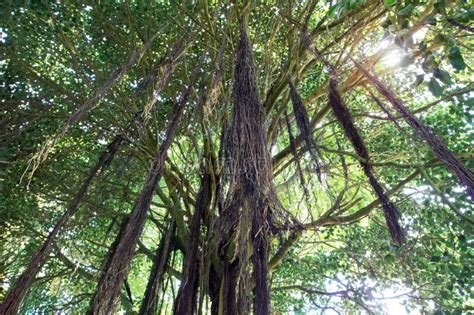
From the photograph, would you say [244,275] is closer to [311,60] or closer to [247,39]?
[247,39]

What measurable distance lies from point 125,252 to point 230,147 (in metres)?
0.62

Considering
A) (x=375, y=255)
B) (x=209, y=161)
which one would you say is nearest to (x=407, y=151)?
(x=375, y=255)

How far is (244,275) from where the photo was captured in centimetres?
149

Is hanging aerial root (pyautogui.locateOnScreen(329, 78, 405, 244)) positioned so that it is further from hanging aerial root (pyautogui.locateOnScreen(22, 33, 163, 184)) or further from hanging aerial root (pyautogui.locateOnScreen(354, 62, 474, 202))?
hanging aerial root (pyautogui.locateOnScreen(22, 33, 163, 184))

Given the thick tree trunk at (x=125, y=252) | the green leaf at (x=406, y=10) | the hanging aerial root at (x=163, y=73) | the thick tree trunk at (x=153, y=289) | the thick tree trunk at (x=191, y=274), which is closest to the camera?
the green leaf at (x=406, y=10)

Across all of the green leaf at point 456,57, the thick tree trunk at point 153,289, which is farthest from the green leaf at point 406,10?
the thick tree trunk at point 153,289

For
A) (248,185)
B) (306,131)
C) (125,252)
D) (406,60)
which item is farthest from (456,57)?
(125,252)

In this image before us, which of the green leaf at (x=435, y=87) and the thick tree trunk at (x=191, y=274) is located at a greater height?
the green leaf at (x=435, y=87)

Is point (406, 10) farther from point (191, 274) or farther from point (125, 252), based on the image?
point (191, 274)

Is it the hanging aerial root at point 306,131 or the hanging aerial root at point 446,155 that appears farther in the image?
the hanging aerial root at point 306,131

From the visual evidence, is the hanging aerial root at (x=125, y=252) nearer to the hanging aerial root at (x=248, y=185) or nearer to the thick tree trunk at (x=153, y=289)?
the hanging aerial root at (x=248, y=185)

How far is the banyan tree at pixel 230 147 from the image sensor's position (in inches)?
63.3

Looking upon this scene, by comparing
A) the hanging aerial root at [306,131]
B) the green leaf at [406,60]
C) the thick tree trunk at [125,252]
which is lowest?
the thick tree trunk at [125,252]

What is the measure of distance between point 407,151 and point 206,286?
1889mm
